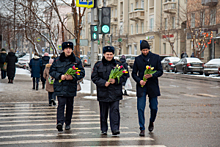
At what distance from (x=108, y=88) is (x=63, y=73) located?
1113 mm

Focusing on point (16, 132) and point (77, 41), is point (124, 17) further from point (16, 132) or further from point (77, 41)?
point (16, 132)

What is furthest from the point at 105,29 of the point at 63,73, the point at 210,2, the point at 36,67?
the point at 210,2

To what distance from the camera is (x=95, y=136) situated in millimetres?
7574

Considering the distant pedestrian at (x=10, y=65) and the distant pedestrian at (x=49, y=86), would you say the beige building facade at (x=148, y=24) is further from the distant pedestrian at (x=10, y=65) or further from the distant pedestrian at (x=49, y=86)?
the distant pedestrian at (x=49, y=86)

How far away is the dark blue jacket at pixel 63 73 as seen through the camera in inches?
316

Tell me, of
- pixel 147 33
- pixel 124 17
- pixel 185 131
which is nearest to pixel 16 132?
pixel 185 131

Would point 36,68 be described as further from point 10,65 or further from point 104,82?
point 104,82

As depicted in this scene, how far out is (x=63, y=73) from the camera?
812 centimetres

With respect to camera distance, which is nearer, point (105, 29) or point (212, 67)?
point (105, 29)

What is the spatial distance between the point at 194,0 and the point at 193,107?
114 ft

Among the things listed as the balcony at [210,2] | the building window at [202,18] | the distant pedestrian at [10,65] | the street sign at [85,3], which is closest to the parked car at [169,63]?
the building window at [202,18]

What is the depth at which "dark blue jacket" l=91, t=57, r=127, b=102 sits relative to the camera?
7.57 m

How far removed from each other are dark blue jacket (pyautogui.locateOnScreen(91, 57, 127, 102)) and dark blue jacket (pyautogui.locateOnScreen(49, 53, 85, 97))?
51 cm

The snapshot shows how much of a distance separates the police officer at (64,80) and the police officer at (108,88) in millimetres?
554
